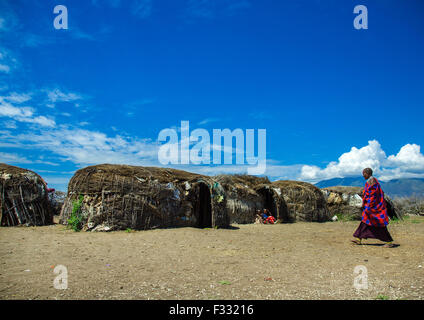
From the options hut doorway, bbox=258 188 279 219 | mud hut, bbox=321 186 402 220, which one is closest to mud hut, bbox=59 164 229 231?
hut doorway, bbox=258 188 279 219

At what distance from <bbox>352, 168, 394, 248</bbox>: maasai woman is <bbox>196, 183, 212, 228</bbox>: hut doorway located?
7.32m

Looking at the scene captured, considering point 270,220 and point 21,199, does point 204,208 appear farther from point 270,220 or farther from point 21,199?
point 21,199

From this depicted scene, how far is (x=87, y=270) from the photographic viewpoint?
18.0 feet

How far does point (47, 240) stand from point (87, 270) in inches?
176

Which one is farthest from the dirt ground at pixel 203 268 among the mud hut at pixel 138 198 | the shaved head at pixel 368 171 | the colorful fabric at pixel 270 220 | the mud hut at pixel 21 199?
the colorful fabric at pixel 270 220

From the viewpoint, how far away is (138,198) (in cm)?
1171

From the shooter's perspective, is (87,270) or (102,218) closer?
(87,270)

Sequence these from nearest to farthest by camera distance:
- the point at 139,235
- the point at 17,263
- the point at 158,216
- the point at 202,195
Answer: the point at 17,263 → the point at 139,235 → the point at 158,216 → the point at 202,195

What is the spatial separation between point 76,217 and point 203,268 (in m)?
7.45

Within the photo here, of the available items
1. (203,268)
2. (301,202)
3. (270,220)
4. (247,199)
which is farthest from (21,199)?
(301,202)

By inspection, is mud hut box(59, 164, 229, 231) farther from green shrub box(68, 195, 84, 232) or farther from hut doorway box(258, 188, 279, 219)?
hut doorway box(258, 188, 279, 219)

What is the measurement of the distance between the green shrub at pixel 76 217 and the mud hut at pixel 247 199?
305 inches
